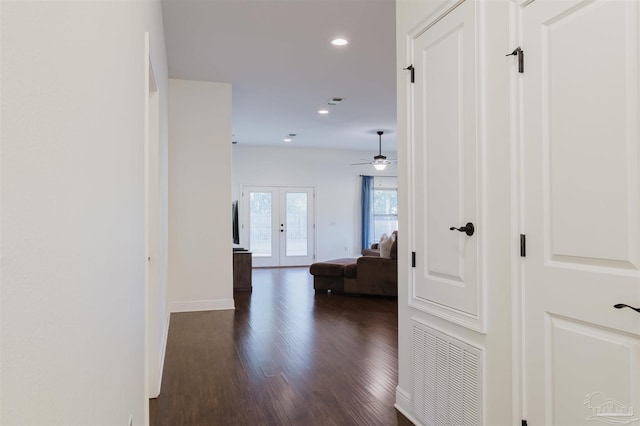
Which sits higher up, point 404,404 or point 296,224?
point 296,224

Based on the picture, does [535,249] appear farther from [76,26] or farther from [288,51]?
[288,51]

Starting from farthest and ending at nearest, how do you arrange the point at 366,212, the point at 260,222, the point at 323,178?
the point at 366,212
the point at 323,178
the point at 260,222

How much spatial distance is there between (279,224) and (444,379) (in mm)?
8620

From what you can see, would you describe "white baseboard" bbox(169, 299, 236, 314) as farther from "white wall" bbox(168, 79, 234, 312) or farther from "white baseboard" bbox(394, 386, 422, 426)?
"white baseboard" bbox(394, 386, 422, 426)

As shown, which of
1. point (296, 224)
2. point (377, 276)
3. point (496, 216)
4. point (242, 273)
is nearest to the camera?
point (496, 216)

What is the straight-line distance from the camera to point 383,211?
453 inches

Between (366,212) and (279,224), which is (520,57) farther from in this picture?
(366,212)

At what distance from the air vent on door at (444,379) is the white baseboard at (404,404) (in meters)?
0.06

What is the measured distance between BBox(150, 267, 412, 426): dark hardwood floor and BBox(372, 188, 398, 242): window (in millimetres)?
5423

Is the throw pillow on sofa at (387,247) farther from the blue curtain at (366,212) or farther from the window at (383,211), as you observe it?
the window at (383,211)

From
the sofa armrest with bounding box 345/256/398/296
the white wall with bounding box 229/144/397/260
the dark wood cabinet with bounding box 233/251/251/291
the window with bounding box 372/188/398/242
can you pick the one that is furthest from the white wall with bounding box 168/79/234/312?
the window with bounding box 372/188/398/242

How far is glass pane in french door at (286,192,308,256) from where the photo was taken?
10.8 m

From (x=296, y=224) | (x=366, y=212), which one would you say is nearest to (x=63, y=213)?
(x=296, y=224)

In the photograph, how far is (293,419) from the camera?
2.63 m
